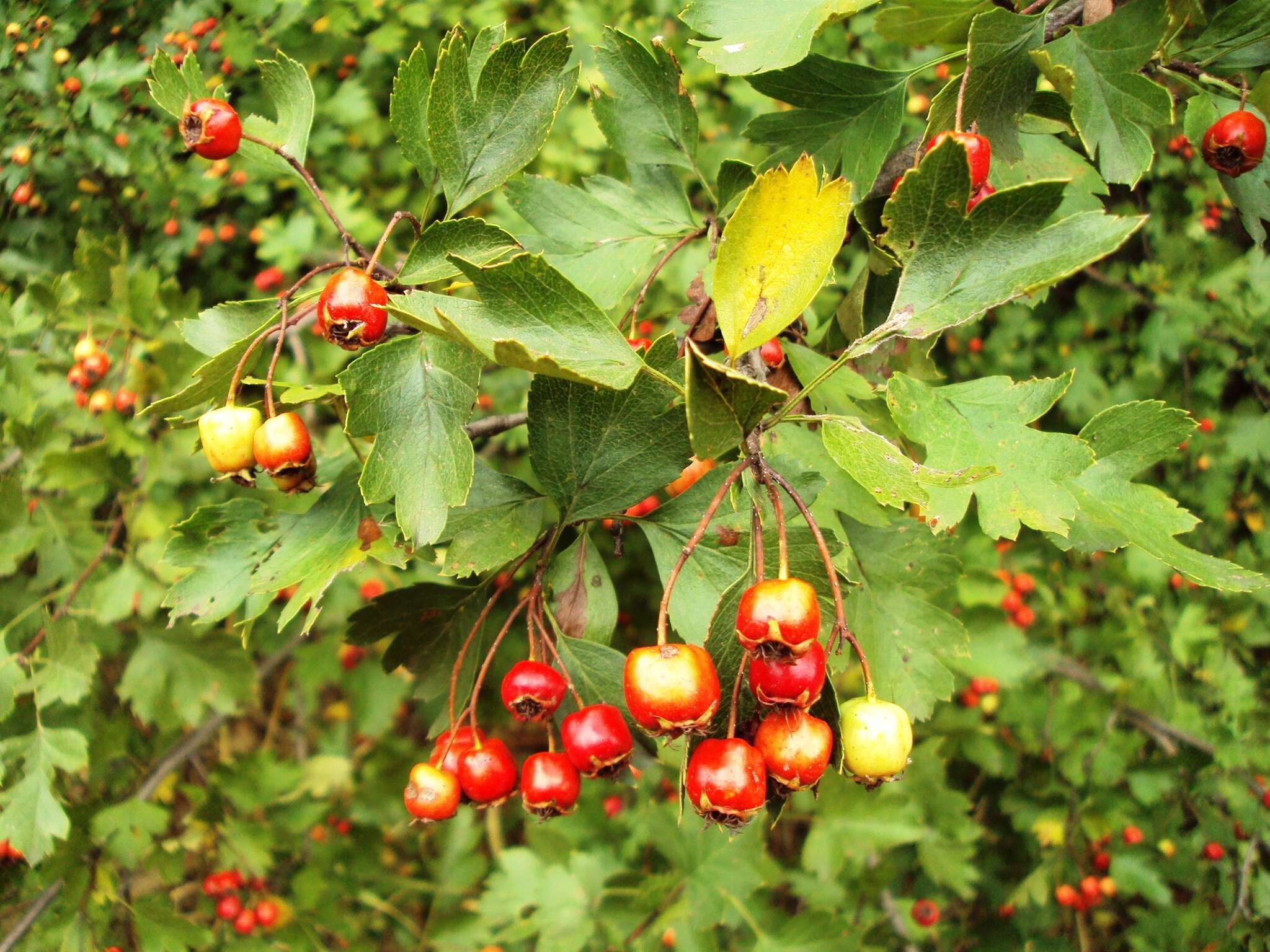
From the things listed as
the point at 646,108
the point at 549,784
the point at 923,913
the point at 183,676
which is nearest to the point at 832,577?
the point at 549,784

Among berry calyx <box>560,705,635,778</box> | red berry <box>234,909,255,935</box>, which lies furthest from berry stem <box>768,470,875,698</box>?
red berry <box>234,909,255,935</box>

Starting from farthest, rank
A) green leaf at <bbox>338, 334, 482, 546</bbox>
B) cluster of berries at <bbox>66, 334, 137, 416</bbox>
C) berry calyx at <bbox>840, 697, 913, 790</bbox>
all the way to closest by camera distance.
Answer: cluster of berries at <bbox>66, 334, 137, 416</bbox>, green leaf at <bbox>338, 334, 482, 546</bbox>, berry calyx at <bbox>840, 697, 913, 790</bbox>

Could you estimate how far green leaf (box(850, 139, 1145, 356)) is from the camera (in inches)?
28.5

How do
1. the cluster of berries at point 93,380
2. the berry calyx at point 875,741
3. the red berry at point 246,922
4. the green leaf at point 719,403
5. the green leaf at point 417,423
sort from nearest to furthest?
1. the green leaf at point 719,403
2. the berry calyx at point 875,741
3. the green leaf at point 417,423
4. the cluster of berries at point 93,380
5. the red berry at point 246,922

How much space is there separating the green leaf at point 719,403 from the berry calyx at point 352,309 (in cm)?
37

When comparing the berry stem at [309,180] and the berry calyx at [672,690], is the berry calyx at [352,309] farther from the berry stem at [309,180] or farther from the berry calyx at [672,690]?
the berry calyx at [672,690]

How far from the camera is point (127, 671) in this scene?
Result: 191 cm

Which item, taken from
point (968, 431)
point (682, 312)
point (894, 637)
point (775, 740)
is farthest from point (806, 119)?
point (775, 740)

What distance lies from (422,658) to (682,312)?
65cm

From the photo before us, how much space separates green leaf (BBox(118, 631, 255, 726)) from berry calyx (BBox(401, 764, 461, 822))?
114 cm

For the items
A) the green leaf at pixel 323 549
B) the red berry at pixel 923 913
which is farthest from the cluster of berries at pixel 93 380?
the red berry at pixel 923 913

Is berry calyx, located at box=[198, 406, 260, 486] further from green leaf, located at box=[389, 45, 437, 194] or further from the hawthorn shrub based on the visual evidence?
green leaf, located at box=[389, 45, 437, 194]

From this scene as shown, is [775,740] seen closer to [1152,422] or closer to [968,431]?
[968,431]

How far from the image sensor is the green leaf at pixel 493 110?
0.91m
